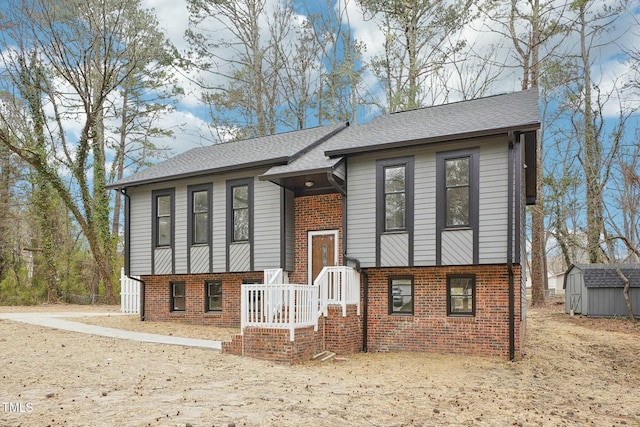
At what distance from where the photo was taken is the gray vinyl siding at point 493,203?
10188 millimetres

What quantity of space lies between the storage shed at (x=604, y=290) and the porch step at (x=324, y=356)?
12136 mm

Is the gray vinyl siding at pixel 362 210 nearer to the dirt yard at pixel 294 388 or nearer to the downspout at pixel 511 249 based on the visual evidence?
the dirt yard at pixel 294 388

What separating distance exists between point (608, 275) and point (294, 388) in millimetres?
15475

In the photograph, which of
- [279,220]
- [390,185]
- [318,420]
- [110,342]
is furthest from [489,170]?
[110,342]

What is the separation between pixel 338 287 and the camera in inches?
438

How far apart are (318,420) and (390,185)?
6618mm

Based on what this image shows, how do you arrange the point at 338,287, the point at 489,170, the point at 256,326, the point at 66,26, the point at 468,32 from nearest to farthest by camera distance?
the point at 256,326 → the point at 489,170 → the point at 338,287 → the point at 66,26 → the point at 468,32

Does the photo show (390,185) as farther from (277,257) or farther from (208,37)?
(208,37)

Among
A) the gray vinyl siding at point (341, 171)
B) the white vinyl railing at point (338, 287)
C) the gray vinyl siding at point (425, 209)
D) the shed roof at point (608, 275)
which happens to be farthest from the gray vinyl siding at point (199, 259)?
the shed roof at point (608, 275)

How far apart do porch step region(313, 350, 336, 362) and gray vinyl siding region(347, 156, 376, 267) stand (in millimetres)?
2137

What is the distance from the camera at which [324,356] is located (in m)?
10.3

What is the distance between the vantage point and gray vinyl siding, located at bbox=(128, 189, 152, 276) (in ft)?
49.4

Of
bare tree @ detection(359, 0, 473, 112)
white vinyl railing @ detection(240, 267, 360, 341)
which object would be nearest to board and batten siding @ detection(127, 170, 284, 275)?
white vinyl railing @ detection(240, 267, 360, 341)

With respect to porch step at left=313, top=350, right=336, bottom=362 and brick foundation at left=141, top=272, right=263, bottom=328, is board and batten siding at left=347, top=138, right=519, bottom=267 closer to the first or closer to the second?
porch step at left=313, top=350, right=336, bottom=362
